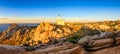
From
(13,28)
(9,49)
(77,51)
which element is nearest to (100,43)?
(77,51)

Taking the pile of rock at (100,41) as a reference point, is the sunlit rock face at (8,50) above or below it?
above

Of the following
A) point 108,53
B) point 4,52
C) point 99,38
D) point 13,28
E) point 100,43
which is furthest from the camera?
point 13,28

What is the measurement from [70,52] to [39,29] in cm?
12822

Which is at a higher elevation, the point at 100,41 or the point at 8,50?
the point at 8,50

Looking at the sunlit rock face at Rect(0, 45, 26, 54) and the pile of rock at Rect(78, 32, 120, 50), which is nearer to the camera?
the sunlit rock face at Rect(0, 45, 26, 54)

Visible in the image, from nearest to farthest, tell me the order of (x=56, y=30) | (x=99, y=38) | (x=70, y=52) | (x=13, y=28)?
(x=70, y=52) → (x=99, y=38) → (x=56, y=30) → (x=13, y=28)

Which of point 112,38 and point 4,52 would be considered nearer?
point 4,52

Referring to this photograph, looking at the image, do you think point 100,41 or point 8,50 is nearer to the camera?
point 8,50

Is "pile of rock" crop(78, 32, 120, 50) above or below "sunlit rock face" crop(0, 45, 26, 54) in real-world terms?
below

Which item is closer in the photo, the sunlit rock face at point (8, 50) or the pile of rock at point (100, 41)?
the sunlit rock face at point (8, 50)

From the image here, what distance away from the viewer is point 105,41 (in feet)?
66.8

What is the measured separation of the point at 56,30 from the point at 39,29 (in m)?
12.0

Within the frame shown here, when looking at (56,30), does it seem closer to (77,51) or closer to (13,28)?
(13,28)

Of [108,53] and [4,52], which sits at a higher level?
[4,52]
